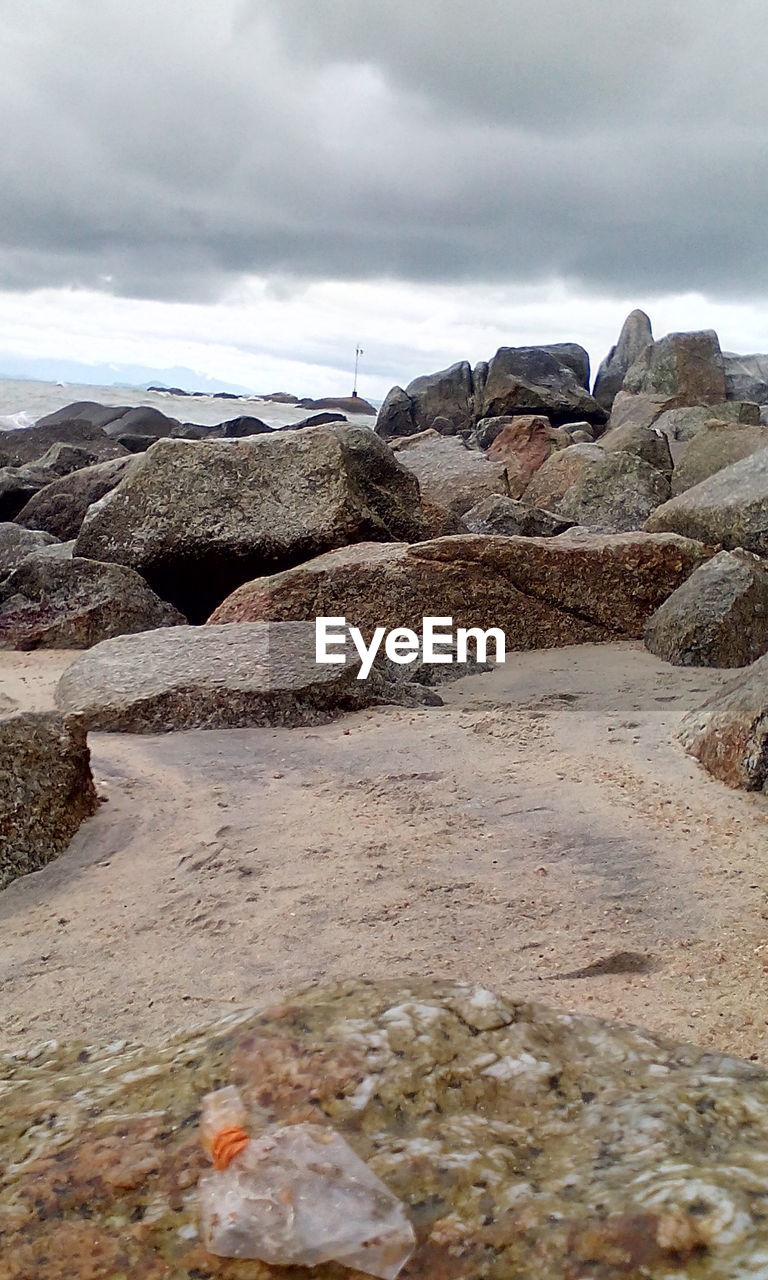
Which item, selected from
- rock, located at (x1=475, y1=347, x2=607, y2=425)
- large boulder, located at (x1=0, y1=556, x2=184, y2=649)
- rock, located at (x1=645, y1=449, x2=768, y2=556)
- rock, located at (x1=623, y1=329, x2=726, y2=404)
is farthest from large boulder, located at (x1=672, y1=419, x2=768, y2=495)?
rock, located at (x1=623, y1=329, x2=726, y2=404)

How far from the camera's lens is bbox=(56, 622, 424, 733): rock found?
176 inches

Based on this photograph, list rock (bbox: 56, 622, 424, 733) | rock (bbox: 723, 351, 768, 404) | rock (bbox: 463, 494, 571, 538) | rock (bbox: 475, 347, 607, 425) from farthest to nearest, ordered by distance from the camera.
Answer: rock (bbox: 723, 351, 768, 404) < rock (bbox: 475, 347, 607, 425) < rock (bbox: 463, 494, 571, 538) < rock (bbox: 56, 622, 424, 733)

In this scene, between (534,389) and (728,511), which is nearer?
(728,511)

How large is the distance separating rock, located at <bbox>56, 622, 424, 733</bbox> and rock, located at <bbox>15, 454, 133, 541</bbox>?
5.58 m

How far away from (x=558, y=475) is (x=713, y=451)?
1.53 metres

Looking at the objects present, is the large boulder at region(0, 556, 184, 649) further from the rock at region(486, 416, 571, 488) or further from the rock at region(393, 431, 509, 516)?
the rock at region(486, 416, 571, 488)

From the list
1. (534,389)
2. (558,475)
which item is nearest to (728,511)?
(558,475)

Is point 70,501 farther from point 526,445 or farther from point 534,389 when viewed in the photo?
point 534,389

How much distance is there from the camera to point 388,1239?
4.00ft

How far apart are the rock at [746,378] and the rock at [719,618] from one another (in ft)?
61.8

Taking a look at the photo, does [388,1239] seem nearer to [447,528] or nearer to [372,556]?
[372,556]

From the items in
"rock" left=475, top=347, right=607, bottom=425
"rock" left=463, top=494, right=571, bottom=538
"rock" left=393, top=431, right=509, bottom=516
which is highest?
"rock" left=475, top=347, right=607, bottom=425

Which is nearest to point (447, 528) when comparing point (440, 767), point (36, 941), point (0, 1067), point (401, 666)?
point (401, 666)

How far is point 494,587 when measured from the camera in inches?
233
